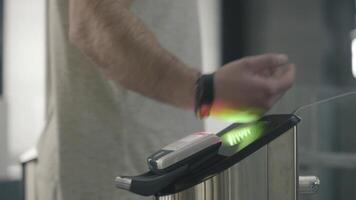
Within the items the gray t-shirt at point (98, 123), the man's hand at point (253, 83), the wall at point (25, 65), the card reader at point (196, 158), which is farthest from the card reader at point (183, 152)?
the wall at point (25, 65)

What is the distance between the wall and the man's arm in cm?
181

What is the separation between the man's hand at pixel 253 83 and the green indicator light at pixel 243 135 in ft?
0.14

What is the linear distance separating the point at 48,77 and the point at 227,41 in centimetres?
231

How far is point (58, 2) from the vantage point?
0.79 m

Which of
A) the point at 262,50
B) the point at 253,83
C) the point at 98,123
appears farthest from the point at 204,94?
the point at 262,50

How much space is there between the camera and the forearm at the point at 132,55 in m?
0.64

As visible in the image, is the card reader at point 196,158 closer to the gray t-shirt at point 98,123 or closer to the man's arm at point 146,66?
the man's arm at point 146,66

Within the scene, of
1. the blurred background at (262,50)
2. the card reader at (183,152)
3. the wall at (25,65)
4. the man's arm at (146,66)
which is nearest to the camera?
the card reader at (183,152)

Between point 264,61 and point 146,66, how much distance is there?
0.47 feet

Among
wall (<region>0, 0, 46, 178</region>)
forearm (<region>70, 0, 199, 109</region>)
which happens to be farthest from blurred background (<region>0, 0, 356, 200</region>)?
forearm (<region>70, 0, 199, 109</region>)

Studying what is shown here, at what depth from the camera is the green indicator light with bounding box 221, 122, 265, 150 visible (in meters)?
0.50

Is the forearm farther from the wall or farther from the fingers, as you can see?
the wall

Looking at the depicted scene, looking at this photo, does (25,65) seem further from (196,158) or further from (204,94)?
(196,158)

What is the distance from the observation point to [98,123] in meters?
0.77
